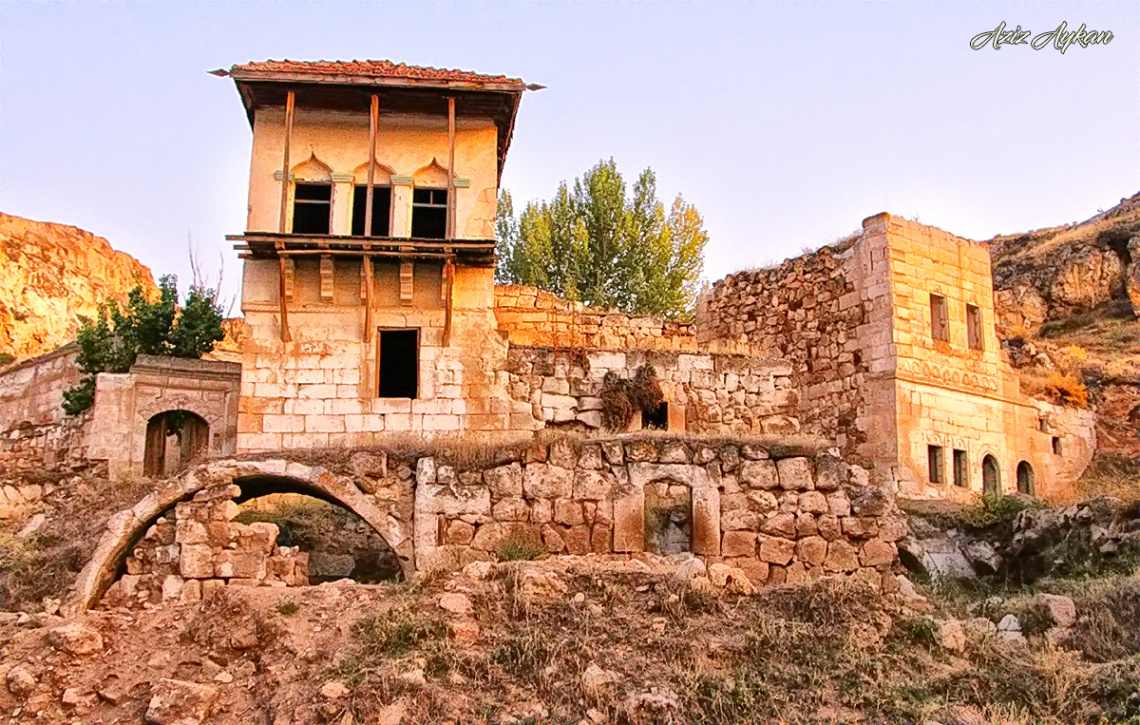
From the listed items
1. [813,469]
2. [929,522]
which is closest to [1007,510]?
[929,522]

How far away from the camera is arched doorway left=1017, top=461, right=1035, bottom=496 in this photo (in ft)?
70.1

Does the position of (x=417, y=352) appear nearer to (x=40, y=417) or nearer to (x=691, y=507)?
(x=691, y=507)

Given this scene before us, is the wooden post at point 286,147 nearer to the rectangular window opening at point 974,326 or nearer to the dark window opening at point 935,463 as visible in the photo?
the dark window opening at point 935,463

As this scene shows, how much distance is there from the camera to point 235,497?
13.3 metres

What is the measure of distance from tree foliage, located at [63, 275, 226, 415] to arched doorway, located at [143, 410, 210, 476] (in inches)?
49.4

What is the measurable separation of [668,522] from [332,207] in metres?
7.47

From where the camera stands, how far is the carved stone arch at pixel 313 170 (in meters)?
16.7

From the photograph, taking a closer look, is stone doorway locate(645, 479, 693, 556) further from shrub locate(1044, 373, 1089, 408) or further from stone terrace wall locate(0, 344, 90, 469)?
shrub locate(1044, 373, 1089, 408)

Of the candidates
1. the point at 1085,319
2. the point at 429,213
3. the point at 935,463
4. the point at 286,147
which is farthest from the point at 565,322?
the point at 1085,319

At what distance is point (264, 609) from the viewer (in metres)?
10.7

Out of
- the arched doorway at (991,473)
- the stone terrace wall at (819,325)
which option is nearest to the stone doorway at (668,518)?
the stone terrace wall at (819,325)

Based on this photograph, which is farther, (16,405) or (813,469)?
(16,405)

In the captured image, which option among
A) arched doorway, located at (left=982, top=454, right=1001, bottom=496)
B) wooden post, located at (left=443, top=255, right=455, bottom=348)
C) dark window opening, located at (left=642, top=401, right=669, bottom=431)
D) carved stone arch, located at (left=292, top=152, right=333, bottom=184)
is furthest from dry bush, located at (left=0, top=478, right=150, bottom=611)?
arched doorway, located at (left=982, top=454, right=1001, bottom=496)

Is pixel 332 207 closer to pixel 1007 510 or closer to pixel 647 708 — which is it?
pixel 647 708
